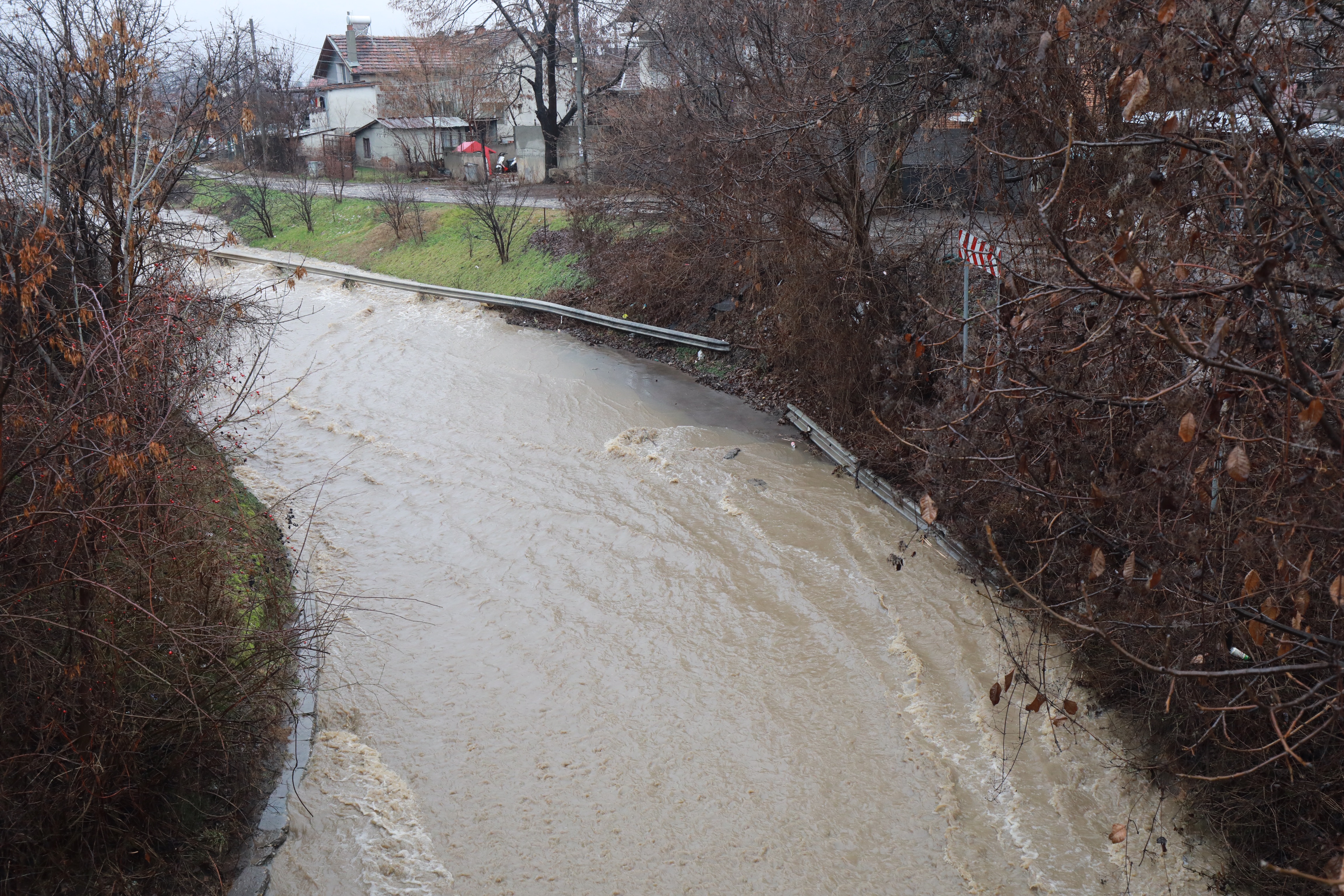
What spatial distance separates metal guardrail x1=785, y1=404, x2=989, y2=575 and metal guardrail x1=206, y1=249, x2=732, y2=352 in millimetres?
3373

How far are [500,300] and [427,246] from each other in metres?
5.93

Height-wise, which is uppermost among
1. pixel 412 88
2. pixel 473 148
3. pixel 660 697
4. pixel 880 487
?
pixel 412 88

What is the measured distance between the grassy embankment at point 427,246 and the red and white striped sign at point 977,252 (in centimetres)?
1225

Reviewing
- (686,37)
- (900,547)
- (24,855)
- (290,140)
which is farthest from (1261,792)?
(290,140)

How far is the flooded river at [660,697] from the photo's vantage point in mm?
5891

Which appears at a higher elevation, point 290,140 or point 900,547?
point 290,140

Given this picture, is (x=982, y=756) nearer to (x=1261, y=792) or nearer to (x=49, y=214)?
(x=1261, y=792)

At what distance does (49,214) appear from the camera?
6602 mm

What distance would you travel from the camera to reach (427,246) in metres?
24.2

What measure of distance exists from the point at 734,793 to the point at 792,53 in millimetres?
8949

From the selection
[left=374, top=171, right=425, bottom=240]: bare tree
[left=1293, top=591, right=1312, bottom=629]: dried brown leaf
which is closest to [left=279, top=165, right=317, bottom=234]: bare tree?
[left=374, top=171, right=425, bottom=240]: bare tree

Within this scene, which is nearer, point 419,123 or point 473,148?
point 473,148

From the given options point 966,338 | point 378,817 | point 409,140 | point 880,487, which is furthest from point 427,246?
point 378,817

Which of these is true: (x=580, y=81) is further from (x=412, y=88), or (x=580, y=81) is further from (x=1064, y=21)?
(x=1064, y=21)
